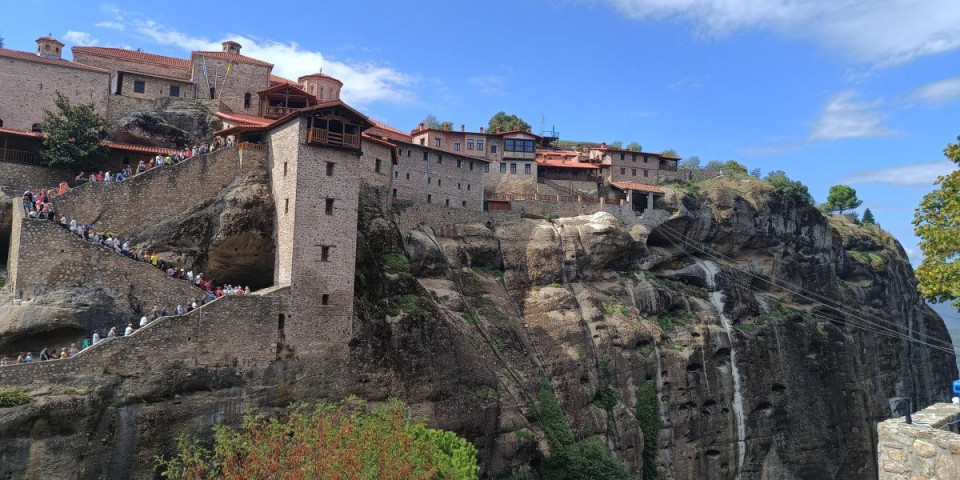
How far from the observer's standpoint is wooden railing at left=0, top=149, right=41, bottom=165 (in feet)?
111

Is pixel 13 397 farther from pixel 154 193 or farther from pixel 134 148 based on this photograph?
pixel 134 148

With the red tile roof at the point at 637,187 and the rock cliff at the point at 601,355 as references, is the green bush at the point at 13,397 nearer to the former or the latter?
the rock cliff at the point at 601,355

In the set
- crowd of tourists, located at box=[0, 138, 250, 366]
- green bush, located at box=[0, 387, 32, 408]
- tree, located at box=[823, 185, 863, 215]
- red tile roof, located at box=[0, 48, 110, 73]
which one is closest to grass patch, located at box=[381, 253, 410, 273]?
crowd of tourists, located at box=[0, 138, 250, 366]

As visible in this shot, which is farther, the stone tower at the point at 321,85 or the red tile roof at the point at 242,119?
the stone tower at the point at 321,85

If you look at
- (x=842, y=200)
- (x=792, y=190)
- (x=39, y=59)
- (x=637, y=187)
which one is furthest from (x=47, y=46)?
(x=842, y=200)

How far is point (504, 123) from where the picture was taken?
84.2 metres

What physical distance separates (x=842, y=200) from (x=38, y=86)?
298 ft

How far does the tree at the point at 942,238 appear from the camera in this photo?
1650 centimetres

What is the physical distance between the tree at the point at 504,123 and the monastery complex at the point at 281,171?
69.2ft

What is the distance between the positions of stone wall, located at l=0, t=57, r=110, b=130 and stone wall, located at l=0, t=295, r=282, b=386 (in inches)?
750

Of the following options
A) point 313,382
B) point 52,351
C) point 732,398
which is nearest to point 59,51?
point 52,351

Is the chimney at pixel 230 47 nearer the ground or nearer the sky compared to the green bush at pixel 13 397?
nearer the sky

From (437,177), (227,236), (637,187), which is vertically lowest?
(227,236)

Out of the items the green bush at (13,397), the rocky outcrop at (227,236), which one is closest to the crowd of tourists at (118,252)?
the rocky outcrop at (227,236)
